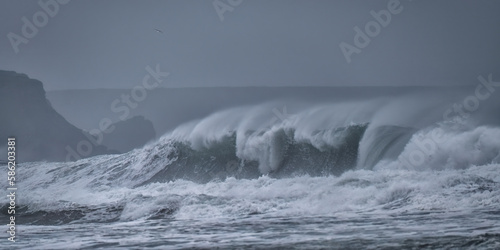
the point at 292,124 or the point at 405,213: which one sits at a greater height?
the point at 292,124

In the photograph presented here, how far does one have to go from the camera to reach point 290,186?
19.7 m

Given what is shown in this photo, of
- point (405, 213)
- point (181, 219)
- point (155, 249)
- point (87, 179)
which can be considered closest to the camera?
point (155, 249)

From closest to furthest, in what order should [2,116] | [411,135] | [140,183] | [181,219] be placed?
[181,219] → [411,135] → [140,183] → [2,116]

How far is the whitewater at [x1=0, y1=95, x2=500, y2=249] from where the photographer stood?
12.4 meters

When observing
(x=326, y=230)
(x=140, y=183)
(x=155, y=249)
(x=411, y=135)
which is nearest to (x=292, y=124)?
(x=411, y=135)

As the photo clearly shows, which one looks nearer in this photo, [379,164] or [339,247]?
[339,247]

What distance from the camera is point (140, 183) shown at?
27438mm

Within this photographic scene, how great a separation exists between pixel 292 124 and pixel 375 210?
10.5 m

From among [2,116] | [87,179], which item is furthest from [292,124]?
[2,116]

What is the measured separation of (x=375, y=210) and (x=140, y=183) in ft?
44.5

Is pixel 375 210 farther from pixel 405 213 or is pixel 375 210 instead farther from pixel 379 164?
pixel 379 164

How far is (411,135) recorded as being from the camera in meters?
25.0

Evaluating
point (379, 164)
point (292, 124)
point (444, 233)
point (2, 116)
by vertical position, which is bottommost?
point (444, 233)

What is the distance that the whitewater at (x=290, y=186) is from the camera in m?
12.4
